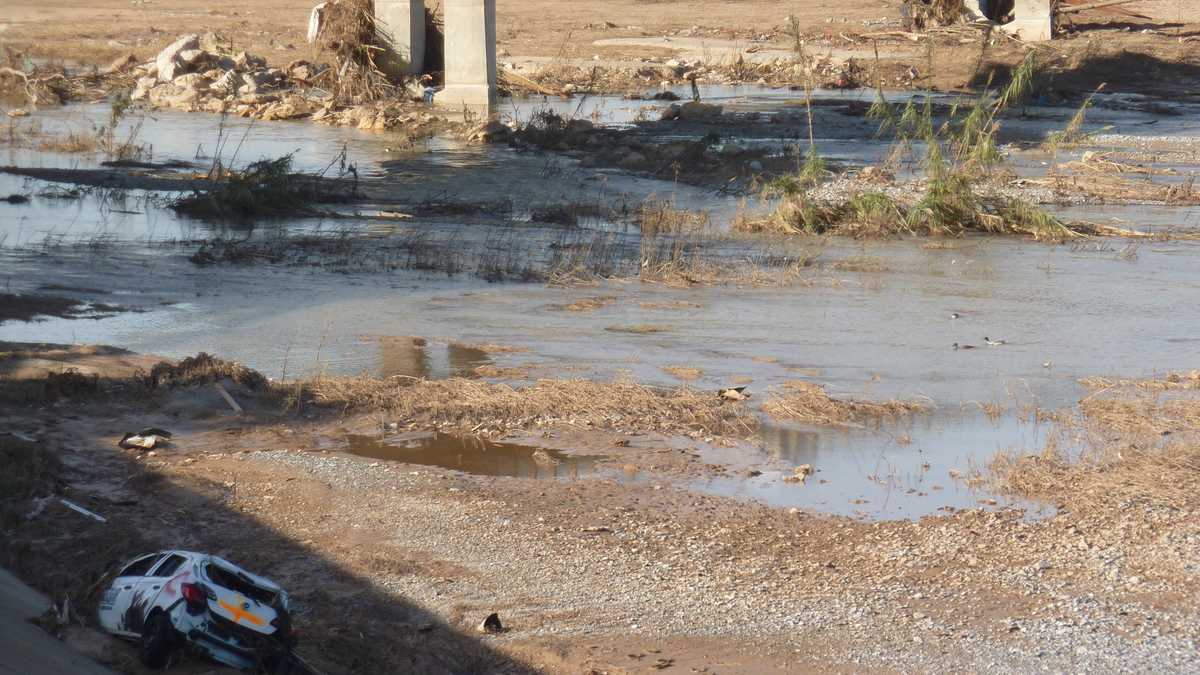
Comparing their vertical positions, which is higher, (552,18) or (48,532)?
(552,18)

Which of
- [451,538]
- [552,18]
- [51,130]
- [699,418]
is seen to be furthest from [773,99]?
[451,538]

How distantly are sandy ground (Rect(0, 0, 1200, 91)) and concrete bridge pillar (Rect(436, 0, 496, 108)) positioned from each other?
7.05 m

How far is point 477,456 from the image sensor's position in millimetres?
9172

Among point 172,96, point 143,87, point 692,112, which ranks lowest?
point 692,112

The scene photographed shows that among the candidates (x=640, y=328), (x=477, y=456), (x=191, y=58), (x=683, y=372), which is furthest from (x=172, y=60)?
(x=477, y=456)

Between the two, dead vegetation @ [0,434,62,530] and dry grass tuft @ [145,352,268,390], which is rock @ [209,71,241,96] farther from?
dead vegetation @ [0,434,62,530]

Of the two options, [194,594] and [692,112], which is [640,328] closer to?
[194,594]

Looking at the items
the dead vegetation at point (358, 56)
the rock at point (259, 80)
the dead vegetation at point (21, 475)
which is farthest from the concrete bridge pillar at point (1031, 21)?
the dead vegetation at point (21, 475)

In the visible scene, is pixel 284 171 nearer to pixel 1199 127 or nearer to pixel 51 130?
pixel 51 130

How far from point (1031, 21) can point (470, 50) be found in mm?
17895

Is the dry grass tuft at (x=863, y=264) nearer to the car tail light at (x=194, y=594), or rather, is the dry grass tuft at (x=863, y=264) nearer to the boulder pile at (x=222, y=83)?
the car tail light at (x=194, y=594)

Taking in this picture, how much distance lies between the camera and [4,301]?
1263cm

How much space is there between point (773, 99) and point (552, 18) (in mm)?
19748

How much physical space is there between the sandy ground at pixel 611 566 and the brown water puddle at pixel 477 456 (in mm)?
193
